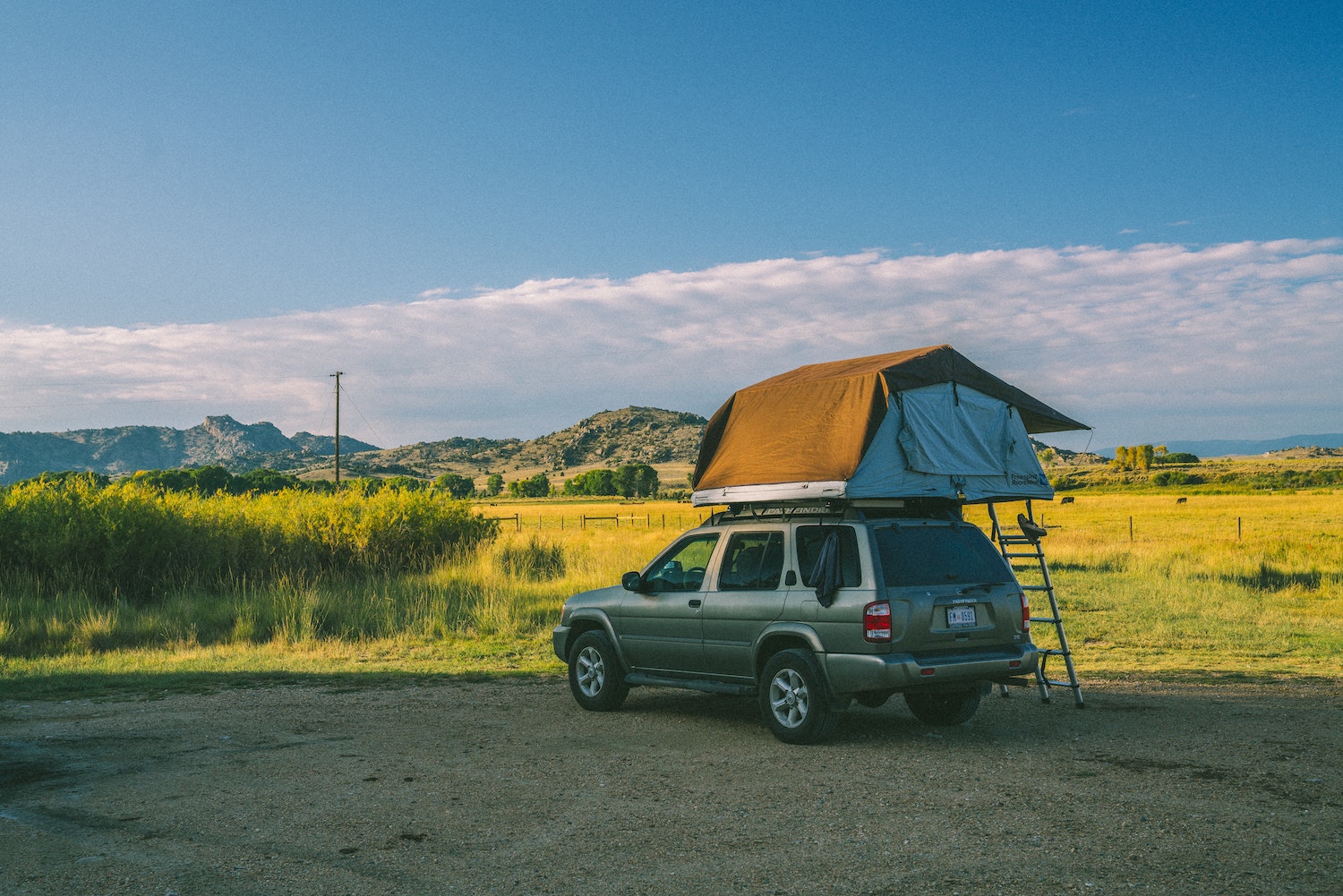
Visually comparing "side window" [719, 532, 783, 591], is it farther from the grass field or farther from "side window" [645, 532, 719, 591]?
the grass field

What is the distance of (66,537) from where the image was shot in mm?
20938

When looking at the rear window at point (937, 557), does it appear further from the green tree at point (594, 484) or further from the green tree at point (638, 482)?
the green tree at point (594, 484)

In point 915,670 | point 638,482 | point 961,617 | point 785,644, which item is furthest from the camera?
point 638,482

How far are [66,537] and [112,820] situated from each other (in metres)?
16.9

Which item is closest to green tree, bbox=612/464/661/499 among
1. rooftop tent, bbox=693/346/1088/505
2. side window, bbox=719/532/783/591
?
rooftop tent, bbox=693/346/1088/505

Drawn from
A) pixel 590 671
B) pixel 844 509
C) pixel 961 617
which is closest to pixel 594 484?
pixel 590 671

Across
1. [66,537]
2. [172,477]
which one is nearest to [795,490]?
[66,537]

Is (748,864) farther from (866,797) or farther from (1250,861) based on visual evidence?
(1250,861)

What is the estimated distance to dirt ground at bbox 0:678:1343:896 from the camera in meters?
5.23

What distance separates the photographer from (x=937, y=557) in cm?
878

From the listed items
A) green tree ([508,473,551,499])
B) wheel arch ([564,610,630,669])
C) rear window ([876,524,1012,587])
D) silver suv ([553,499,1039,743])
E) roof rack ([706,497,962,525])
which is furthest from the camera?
green tree ([508,473,551,499])

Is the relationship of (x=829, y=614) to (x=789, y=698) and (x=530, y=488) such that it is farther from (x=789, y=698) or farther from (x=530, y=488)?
(x=530, y=488)

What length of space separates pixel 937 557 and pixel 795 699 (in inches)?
65.0

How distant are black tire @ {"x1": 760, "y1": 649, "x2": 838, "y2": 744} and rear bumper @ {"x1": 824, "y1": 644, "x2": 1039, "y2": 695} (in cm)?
16
